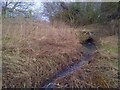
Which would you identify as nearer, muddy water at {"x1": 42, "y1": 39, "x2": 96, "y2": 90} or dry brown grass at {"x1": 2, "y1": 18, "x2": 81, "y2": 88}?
dry brown grass at {"x1": 2, "y1": 18, "x2": 81, "y2": 88}

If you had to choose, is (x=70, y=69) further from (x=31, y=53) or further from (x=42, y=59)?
(x=31, y=53)

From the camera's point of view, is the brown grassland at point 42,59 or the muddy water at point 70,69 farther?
the muddy water at point 70,69

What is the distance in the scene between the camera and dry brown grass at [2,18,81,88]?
3.37 meters

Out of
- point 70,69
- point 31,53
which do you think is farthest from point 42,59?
point 70,69

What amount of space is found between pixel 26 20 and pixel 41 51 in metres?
1.09

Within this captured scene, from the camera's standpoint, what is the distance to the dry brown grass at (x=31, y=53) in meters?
3.37

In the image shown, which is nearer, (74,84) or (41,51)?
(74,84)

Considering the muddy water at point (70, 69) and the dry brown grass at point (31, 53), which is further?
the muddy water at point (70, 69)

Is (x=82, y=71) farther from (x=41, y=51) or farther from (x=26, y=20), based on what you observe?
(x=26, y=20)

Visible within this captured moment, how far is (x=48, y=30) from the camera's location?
540 cm

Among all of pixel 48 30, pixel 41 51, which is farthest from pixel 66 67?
pixel 48 30

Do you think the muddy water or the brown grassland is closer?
the brown grassland

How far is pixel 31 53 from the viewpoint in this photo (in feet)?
13.3

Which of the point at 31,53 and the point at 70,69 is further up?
the point at 31,53
